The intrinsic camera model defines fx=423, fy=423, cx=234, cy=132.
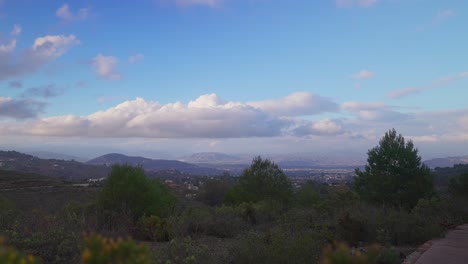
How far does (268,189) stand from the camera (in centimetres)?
3753

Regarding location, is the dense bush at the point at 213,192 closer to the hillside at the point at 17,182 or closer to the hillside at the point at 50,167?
the hillside at the point at 17,182

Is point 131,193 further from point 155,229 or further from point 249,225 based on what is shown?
point 249,225

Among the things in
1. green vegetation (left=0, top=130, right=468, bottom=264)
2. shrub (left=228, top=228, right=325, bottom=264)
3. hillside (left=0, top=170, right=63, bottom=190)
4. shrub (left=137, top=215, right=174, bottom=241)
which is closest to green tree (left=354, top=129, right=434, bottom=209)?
green vegetation (left=0, top=130, right=468, bottom=264)

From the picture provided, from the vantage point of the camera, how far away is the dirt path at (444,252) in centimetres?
938

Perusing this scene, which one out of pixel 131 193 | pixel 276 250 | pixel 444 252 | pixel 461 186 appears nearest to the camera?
pixel 276 250

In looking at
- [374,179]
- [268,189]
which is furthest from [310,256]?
[268,189]

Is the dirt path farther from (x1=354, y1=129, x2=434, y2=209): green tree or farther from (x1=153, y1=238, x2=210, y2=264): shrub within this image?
(x1=354, y1=129, x2=434, y2=209): green tree

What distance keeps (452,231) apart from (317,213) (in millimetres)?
4951

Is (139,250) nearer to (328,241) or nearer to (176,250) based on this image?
(176,250)

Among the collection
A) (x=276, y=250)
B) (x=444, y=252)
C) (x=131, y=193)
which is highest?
(x=131, y=193)

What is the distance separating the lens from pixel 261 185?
37938 millimetres

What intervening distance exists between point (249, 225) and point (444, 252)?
9293 millimetres

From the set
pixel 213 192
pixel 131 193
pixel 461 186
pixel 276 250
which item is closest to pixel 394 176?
pixel 461 186

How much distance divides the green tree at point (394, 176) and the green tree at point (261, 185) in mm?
9380
